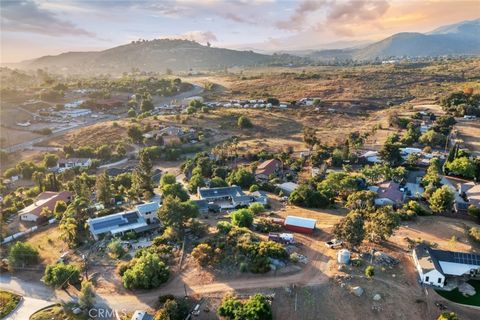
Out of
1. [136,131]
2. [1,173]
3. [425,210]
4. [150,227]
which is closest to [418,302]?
[425,210]

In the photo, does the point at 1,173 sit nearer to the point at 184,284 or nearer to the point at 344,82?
the point at 184,284

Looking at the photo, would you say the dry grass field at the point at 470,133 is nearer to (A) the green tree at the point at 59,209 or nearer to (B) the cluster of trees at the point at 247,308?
(B) the cluster of trees at the point at 247,308

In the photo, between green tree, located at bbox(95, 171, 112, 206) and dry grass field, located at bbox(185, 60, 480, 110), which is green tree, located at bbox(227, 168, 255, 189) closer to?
green tree, located at bbox(95, 171, 112, 206)

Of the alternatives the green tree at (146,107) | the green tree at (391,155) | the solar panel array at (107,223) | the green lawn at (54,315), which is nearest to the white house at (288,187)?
the green tree at (391,155)

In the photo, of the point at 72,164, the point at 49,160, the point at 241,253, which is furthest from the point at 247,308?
the point at 49,160

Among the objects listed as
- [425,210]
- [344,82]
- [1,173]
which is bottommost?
[1,173]

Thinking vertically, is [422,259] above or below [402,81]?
below

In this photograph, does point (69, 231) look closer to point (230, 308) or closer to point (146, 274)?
point (146, 274)
